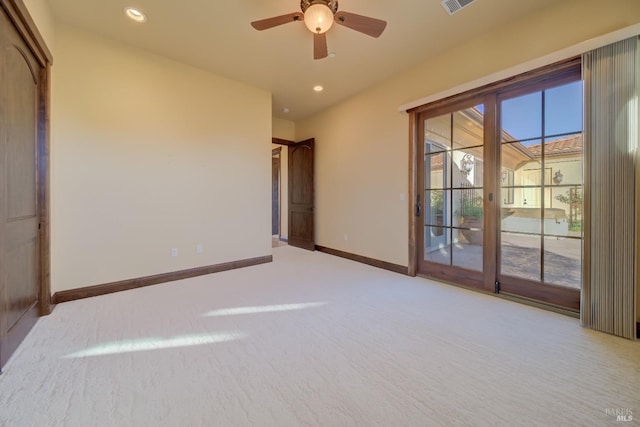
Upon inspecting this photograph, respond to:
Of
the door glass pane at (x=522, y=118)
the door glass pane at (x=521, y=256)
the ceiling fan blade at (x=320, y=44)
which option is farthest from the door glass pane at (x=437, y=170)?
the ceiling fan blade at (x=320, y=44)

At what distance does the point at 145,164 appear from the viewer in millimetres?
3322

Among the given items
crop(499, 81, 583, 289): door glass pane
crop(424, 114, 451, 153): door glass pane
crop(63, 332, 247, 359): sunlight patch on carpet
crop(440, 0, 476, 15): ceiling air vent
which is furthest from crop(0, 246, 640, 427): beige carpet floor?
crop(440, 0, 476, 15): ceiling air vent

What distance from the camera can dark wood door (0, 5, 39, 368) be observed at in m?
1.74

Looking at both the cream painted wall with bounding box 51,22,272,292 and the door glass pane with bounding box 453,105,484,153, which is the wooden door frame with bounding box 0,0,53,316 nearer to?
the cream painted wall with bounding box 51,22,272,292

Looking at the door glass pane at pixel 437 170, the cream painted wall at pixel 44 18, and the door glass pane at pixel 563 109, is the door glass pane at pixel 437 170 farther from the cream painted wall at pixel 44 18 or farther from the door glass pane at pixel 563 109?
the cream painted wall at pixel 44 18

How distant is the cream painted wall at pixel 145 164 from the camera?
9.31 feet

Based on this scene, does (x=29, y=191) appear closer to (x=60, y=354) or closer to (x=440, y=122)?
(x=60, y=354)

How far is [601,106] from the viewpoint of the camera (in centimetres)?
218

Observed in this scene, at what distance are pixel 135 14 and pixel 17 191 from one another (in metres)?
2.00

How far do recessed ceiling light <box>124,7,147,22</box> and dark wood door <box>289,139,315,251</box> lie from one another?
332 cm

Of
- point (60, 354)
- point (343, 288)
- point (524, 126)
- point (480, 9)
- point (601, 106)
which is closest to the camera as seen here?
point (60, 354)

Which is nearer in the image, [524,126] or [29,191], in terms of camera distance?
[29,191]

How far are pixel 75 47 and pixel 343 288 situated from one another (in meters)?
4.05

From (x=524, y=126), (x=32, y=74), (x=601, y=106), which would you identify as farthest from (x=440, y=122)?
(x=32, y=74)
